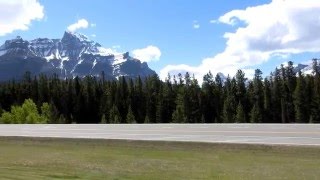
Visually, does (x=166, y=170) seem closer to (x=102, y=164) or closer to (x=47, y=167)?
(x=102, y=164)

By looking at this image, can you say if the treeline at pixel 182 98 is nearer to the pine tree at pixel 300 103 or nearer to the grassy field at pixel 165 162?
the pine tree at pixel 300 103

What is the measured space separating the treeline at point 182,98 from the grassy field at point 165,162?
98325 millimetres

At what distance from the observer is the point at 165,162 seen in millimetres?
17719

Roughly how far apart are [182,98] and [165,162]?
124553 mm

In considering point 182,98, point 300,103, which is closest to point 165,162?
point 300,103

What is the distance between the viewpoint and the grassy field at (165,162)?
14.7m

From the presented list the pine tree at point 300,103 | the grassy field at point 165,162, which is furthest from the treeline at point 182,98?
the grassy field at point 165,162

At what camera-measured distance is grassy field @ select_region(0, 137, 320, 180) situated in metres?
14.7

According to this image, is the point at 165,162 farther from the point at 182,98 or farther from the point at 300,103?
the point at 182,98

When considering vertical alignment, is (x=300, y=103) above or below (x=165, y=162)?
above

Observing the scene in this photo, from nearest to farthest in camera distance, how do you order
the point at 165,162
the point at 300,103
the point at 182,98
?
the point at 165,162 < the point at 300,103 < the point at 182,98

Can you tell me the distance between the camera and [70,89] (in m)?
166

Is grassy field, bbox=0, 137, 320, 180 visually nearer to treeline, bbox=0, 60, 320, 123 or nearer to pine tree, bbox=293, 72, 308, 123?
treeline, bbox=0, 60, 320, 123

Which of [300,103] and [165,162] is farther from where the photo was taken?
[300,103]
